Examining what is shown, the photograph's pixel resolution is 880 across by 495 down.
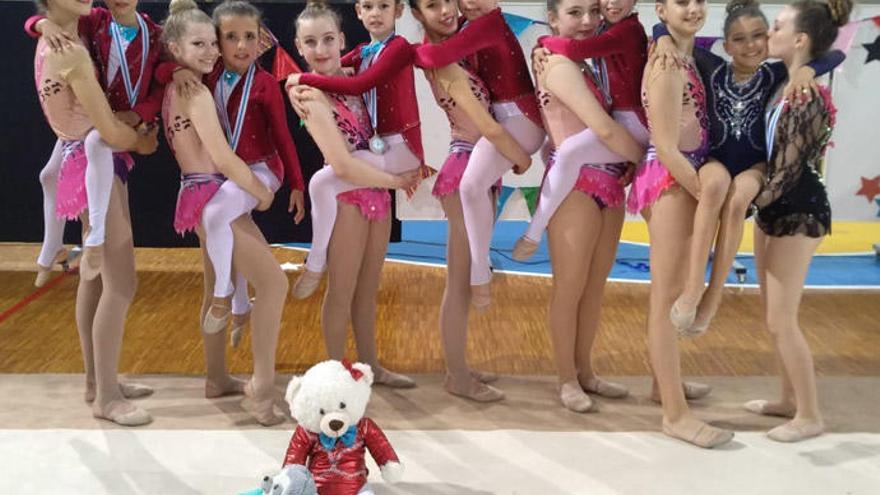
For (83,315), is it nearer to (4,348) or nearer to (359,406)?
(4,348)

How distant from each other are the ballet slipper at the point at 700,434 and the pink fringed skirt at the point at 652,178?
0.73 meters

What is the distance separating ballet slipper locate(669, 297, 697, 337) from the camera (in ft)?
9.30

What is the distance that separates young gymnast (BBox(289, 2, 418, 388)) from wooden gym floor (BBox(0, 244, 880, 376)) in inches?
19.7

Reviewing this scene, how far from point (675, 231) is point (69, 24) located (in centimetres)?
207

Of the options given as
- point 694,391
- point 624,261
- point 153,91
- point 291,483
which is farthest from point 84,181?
point 624,261

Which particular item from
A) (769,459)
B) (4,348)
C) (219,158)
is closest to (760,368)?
(769,459)

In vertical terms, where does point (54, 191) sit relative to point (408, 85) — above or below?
below

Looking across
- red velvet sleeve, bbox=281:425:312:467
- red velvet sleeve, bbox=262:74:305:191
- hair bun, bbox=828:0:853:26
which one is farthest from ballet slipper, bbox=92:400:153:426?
hair bun, bbox=828:0:853:26

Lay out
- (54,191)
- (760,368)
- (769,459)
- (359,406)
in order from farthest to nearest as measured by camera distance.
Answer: (760,368)
(54,191)
(769,459)
(359,406)

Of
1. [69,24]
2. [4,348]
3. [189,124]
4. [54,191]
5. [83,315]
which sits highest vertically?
[69,24]

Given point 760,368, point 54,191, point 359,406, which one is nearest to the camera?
Result: point 359,406

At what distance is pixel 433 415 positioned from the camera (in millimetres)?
3211

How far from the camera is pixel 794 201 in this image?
287 cm

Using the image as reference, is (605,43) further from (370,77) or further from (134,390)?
(134,390)
